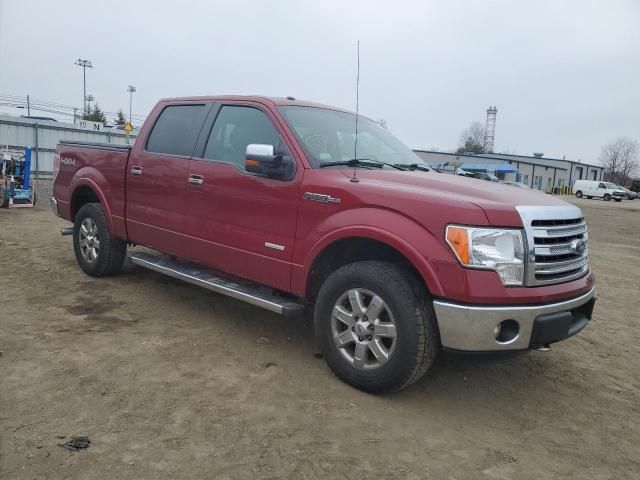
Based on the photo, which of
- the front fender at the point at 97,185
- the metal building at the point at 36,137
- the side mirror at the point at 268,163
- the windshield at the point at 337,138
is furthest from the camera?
the metal building at the point at 36,137

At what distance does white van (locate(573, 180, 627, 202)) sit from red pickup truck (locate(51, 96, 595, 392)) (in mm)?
54089

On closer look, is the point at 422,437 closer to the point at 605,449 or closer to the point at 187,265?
the point at 605,449

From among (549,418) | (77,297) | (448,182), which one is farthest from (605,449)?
(77,297)

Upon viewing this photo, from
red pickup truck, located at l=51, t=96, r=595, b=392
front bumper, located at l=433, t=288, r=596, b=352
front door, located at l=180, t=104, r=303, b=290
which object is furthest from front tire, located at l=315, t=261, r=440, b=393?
front door, located at l=180, t=104, r=303, b=290

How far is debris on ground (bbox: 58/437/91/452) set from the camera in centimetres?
268

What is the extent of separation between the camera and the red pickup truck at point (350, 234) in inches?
121

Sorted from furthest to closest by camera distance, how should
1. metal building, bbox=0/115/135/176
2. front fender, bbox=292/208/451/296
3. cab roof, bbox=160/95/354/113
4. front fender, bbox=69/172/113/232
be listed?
metal building, bbox=0/115/135/176
front fender, bbox=69/172/113/232
cab roof, bbox=160/95/354/113
front fender, bbox=292/208/451/296

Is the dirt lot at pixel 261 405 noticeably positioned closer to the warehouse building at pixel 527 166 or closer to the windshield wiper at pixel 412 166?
the windshield wiper at pixel 412 166

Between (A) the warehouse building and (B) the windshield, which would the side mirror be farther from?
(A) the warehouse building

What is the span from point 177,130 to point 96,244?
175 cm

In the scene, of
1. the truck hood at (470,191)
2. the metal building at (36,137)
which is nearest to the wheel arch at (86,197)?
the truck hood at (470,191)

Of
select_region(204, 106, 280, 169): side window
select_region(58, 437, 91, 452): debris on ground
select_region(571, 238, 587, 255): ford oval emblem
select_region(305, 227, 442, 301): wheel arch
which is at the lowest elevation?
select_region(58, 437, 91, 452): debris on ground

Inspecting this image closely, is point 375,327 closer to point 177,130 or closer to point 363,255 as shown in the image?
point 363,255

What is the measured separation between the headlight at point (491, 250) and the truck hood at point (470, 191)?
0.28 ft
